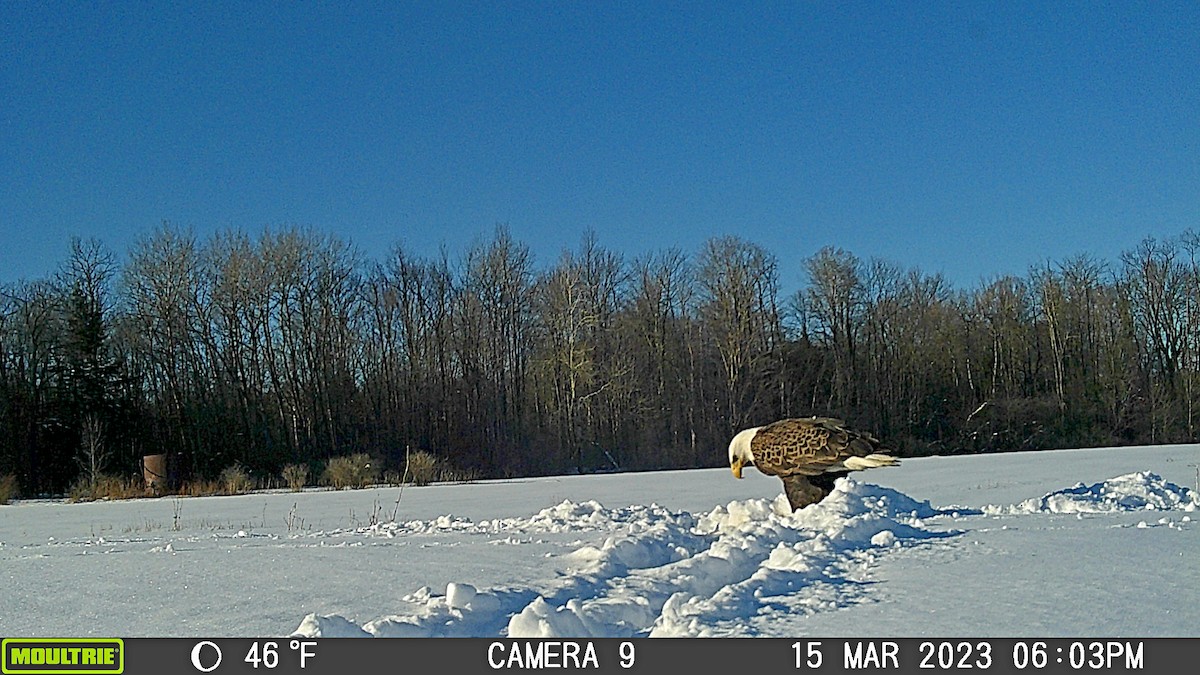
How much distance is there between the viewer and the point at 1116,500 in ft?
30.7

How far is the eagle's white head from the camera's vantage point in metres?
10.2

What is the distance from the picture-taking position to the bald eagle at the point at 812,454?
915 cm

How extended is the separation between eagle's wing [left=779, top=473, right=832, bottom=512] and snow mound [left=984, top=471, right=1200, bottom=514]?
5.47 ft

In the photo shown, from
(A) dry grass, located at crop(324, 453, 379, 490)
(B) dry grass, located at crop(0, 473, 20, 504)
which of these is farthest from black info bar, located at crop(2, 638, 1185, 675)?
(B) dry grass, located at crop(0, 473, 20, 504)

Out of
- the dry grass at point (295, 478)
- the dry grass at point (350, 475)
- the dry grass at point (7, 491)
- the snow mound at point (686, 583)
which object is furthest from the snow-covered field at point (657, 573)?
the dry grass at point (295, 478)

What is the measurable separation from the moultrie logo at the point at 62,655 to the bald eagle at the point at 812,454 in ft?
20.9

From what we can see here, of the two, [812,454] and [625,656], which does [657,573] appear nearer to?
[625,656]

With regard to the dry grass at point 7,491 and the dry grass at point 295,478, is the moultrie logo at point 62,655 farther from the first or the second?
the dry grass at point 7,491

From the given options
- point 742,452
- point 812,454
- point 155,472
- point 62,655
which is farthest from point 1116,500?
point 155,472

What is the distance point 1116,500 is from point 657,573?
5.64 m

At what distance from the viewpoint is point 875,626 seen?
4.20 m

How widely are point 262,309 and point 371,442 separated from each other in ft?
24.7

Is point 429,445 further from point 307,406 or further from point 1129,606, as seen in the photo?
point 1129,606

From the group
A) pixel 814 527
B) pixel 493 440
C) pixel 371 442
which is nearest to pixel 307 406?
pixel 371 442
